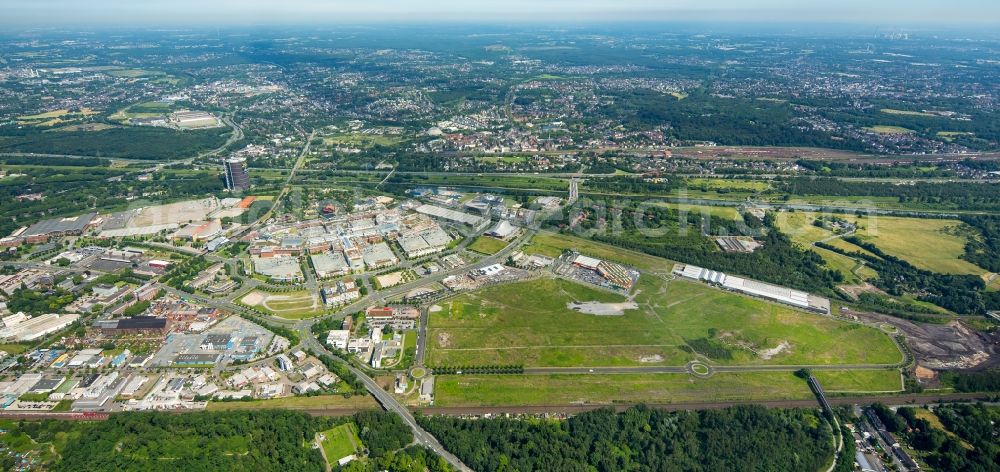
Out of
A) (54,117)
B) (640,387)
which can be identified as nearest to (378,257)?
(640,387)

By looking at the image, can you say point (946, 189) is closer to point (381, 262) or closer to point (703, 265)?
point (703, 265)

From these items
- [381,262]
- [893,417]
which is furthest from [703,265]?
[381,262]

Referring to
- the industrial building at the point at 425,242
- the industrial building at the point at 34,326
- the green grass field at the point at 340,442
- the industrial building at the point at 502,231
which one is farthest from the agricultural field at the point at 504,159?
the green grass field at the point at 340,442

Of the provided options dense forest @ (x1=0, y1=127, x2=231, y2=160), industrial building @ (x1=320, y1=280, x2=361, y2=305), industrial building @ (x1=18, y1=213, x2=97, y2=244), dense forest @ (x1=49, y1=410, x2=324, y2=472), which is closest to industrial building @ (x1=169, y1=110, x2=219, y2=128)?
dense forest @ (x1=0, y1=127, x2=231, y2=160)

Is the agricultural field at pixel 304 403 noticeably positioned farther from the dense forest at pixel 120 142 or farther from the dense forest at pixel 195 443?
the dense forest at pixel 120 142

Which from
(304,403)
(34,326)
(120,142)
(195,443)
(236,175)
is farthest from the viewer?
(120,142)

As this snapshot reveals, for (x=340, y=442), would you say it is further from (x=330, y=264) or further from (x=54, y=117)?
(x=54, y=117)

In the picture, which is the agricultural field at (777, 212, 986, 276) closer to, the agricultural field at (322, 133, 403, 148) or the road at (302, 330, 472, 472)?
the road at (302, 330, 472, 472)
